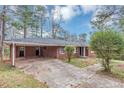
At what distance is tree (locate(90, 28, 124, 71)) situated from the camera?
8297 millimetres

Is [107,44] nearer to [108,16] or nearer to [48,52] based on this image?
[108,16]

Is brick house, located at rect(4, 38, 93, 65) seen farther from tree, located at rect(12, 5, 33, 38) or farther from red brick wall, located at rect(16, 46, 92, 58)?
tree, located at rect(12, 5, 33, 38)

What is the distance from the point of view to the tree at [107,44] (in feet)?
27.2

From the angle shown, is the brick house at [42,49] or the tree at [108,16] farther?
the brick house at [42,49]

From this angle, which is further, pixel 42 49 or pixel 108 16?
pixel 42 49

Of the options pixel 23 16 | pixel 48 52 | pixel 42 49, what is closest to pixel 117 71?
pixel 23 16

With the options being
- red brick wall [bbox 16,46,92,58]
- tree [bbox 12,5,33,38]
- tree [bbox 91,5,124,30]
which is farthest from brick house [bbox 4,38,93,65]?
tree [bbox 91,5,124,30]

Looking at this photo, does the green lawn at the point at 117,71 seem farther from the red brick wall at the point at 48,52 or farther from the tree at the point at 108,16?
the red brick wall at the point at 48,52

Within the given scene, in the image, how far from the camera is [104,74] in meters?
8.16

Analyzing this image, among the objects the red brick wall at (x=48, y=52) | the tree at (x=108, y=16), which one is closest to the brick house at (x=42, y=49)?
the red brick wall at (x=48, y=52)

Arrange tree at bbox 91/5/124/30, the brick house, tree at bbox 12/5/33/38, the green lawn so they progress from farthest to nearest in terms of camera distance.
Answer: the brick house < tree at bbox 12/5/33/38 < tree at bbox 91/5/124/30 < the green lawn

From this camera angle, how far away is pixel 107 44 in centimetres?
839

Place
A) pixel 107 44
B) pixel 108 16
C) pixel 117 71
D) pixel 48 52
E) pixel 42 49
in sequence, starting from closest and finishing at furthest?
pixel 108 16 → pixel 107 44 → pixel 117 71 → pixel 48 52 → pixel 42 49
